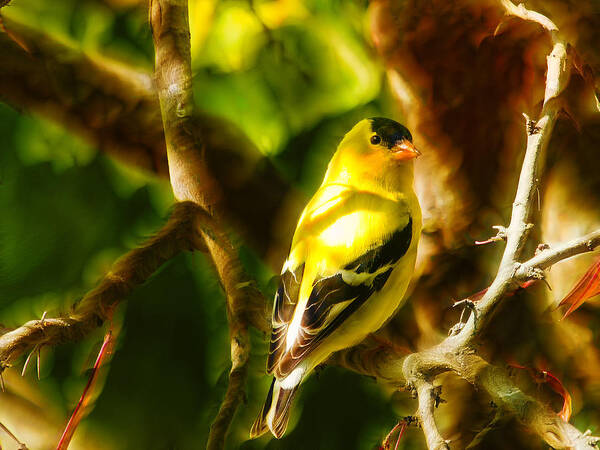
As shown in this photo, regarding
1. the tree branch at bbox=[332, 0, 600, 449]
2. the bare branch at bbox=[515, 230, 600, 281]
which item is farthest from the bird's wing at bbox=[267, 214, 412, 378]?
the bare branch at bbox=[515, 230, 600, 281]

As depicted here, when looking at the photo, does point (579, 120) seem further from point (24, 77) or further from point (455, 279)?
point (24, 77)

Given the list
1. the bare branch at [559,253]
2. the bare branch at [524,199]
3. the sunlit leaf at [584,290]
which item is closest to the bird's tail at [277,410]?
the bare branch at [524,199]

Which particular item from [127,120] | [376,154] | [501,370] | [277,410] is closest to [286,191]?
[376,154]

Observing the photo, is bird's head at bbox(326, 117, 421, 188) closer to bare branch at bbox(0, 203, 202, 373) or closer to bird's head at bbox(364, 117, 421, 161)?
bird's head at bbox(364, 117, 421, 161)

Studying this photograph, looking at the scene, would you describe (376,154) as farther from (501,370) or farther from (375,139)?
(501,370)

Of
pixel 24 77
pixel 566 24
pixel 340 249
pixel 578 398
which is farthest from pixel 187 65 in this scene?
pixel 578 398

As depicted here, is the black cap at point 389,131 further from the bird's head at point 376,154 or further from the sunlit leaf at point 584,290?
the sunlit leaf at point 584,290

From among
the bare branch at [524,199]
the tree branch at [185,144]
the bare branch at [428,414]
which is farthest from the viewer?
the tree branch at [185,144]
